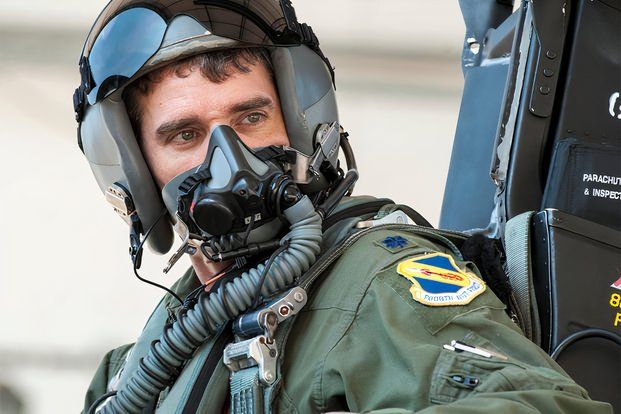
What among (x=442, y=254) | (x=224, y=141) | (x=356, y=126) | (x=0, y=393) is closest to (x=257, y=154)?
(x=224, y=141)

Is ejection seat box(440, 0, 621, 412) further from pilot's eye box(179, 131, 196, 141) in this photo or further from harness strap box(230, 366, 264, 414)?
pilot's eye box(179, 131, 196, 141)

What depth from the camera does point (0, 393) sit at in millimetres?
2936

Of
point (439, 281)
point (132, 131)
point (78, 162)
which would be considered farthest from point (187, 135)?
point (78, 162)

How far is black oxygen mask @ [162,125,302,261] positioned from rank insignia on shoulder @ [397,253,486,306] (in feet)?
0.78

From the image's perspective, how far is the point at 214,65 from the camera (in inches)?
64.0

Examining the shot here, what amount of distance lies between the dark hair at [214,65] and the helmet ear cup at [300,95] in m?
0.02

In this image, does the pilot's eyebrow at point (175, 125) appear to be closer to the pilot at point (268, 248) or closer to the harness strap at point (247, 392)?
the pilot at point (268, 248)

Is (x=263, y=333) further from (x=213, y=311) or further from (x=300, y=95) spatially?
(x=300, y=95)

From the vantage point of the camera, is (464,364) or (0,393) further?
(0,393)

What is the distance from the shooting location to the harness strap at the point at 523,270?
150 cm

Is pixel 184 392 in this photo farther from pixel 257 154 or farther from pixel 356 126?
pixel 356 126

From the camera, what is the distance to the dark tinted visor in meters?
1.61

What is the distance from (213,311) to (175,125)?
35cm

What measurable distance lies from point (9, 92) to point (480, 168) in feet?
5.33
